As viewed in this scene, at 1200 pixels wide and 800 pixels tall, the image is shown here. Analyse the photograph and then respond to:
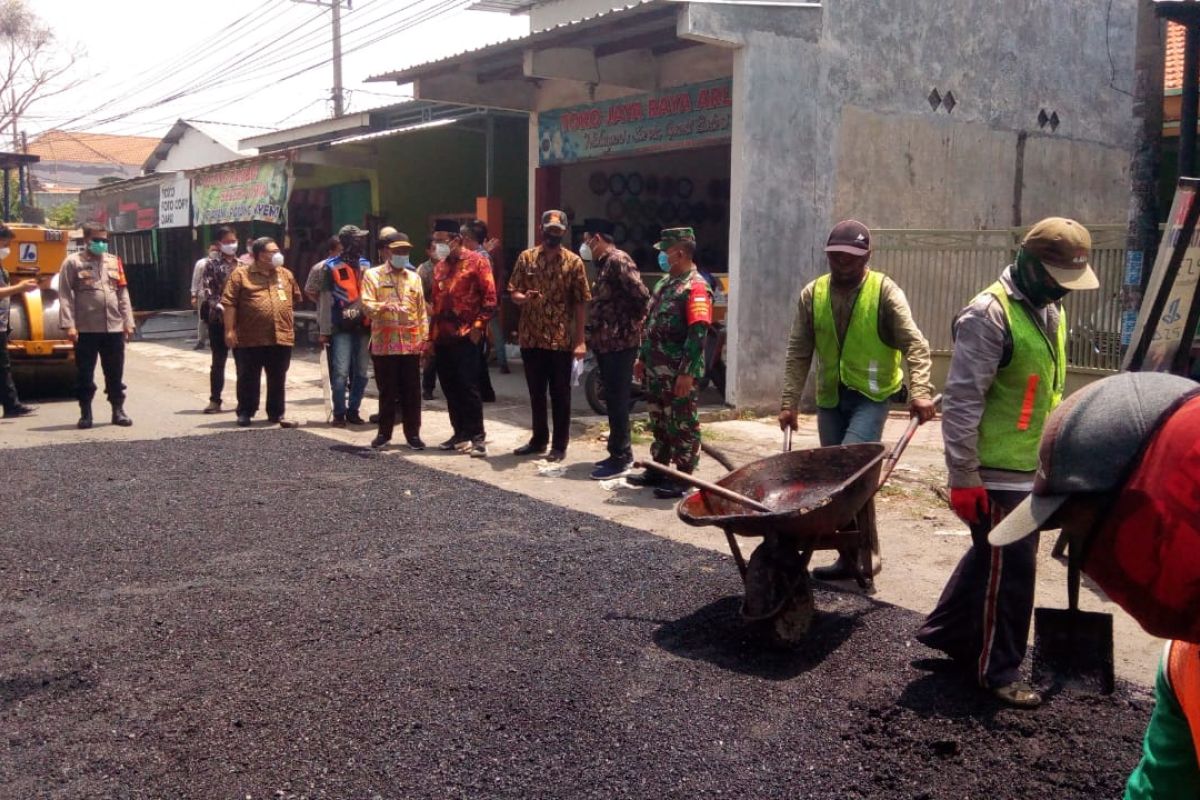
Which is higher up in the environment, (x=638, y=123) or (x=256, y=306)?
(x=638, y=123)

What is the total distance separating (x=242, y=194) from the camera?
19.7m

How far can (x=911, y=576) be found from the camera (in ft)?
19.5

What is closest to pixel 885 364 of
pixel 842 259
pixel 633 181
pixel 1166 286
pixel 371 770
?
pixel 842 259

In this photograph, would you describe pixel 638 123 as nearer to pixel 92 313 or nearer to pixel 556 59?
pixel 556 59

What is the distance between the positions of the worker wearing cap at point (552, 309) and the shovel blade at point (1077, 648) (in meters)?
5.82

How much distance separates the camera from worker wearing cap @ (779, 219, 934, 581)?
17.4 ft

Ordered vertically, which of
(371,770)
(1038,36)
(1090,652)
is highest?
(1038,36)

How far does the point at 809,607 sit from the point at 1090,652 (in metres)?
1.55

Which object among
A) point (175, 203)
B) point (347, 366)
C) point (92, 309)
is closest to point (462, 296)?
point (347, 366)

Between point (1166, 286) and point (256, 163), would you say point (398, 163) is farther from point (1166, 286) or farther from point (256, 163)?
point (1166, 286)

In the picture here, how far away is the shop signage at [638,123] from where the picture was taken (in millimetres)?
12742

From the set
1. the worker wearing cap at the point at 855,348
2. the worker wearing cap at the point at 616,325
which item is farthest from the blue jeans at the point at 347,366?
the worker wearing cap at the point at 855,348

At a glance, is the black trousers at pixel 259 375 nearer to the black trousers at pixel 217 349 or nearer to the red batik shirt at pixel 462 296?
the black trousers at pixel 217 349

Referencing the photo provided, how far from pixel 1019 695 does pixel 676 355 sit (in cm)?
403
